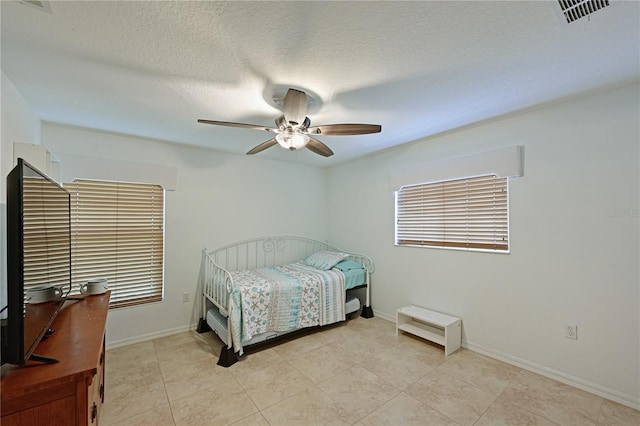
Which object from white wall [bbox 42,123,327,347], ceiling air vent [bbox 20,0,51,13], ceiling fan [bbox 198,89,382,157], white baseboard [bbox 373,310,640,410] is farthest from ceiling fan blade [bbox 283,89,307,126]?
white baseboard [bbox 373,310,640,410]

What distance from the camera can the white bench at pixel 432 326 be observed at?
281 centimetres

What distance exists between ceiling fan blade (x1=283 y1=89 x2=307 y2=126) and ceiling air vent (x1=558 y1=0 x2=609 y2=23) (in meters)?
1.41

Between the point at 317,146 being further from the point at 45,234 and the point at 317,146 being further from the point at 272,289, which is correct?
the point at 45,234

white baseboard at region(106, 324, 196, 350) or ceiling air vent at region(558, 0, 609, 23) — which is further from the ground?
ceiling air vent at region(558, 0, 609, 23)

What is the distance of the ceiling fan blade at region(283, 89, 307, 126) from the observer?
1.85m

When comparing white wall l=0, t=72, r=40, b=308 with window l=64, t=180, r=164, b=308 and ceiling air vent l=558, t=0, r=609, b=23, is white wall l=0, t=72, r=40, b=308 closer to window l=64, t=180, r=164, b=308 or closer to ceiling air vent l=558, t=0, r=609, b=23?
window l=64, t=180, r=164, b=308

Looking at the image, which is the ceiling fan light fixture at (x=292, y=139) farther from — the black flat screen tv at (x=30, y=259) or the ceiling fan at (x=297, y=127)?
the black flat screen tv at (x=30, y=259)

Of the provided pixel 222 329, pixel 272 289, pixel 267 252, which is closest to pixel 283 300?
pixel 272 289

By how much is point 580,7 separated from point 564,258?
1.90m

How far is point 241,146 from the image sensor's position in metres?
3.51

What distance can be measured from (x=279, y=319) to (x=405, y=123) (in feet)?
8.11

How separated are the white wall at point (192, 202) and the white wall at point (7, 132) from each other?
0.70m

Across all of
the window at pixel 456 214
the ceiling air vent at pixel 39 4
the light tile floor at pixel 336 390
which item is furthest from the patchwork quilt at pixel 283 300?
the ceiling air vent at pixel 39 4

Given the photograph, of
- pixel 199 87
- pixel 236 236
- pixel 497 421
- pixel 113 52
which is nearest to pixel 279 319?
pixel 236 236
